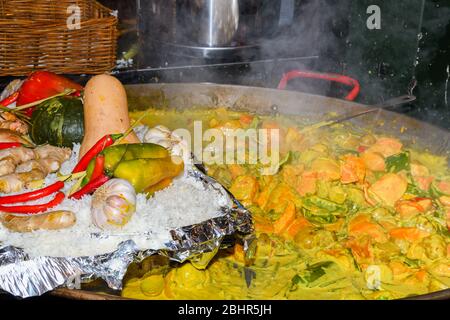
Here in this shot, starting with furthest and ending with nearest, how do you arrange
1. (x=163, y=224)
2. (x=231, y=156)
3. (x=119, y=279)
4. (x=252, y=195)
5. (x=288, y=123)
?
1. (x=288, y=123)
2. (x=231, y=156)
3. (x=252, y=195)
4. (x=163, y=224)
5. (x=119, y=279)

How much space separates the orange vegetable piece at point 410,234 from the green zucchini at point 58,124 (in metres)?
1.49

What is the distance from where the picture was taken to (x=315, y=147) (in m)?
2.98

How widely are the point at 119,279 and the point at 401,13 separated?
9.53 ft

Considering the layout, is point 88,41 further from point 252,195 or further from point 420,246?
point 420,246

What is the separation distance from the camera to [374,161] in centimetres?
288

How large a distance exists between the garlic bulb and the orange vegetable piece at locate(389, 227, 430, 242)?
4.12ft

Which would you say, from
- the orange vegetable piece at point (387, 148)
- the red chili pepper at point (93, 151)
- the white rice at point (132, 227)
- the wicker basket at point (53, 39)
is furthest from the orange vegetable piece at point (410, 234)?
the wicker basket at point (53, 39)

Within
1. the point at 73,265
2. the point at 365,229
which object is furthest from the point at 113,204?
the point at 365,229

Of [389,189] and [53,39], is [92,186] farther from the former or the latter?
[53,39]

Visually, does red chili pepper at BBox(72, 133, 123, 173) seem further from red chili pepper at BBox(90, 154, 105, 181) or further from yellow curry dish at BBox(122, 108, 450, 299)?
yellow curry dish at BBox(122, 108, 450, 299)

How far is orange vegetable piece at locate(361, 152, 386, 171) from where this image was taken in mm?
2867

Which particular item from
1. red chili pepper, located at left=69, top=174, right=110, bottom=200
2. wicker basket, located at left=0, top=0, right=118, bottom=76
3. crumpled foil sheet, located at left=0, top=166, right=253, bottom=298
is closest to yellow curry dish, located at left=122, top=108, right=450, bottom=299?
crumpled foil sheet, located at left=0, top=166, right=253, bottom=298

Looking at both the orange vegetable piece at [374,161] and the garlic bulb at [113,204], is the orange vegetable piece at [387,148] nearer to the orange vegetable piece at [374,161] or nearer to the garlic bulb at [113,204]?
the orange vegetable piece at [374,161]

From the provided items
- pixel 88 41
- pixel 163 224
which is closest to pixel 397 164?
pixel 163 224
